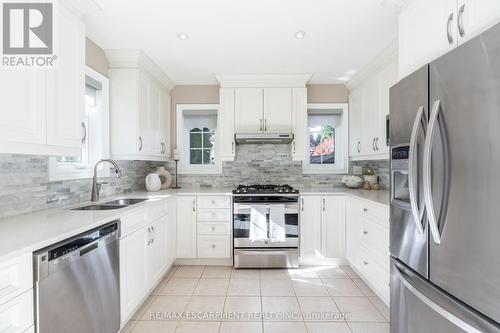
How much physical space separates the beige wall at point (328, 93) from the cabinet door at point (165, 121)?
2.04 meters

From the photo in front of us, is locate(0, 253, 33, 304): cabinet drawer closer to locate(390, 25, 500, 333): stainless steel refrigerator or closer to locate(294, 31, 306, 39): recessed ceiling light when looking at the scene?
locate(390, 25, 500, 333): stainless steel refrigerator

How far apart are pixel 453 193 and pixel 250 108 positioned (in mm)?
2688

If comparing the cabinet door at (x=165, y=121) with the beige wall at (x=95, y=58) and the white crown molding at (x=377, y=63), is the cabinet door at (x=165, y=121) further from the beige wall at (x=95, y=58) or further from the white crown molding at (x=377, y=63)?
the white crown molding at (x=377, y=63)

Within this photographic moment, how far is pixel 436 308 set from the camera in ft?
3.56

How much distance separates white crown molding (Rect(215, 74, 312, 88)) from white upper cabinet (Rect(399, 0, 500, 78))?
1.64 m

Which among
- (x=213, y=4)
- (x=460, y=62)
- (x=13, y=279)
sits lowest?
(x=13, y=279)

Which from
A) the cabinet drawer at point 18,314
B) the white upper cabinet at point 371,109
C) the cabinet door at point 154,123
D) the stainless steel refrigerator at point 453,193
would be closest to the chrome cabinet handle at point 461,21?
the stainless steel refrigerator at point 453,193

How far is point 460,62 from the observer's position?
0.98 m

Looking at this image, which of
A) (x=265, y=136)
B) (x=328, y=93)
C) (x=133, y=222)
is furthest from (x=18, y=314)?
(x=328, y=93)

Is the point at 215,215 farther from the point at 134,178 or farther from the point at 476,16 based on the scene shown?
the point at 476,16

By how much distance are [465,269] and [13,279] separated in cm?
174

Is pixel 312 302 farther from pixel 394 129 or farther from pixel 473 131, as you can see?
pixel 473 131

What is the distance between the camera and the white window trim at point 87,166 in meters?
1.96

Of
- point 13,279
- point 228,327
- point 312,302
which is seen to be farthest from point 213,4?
point 312,302
